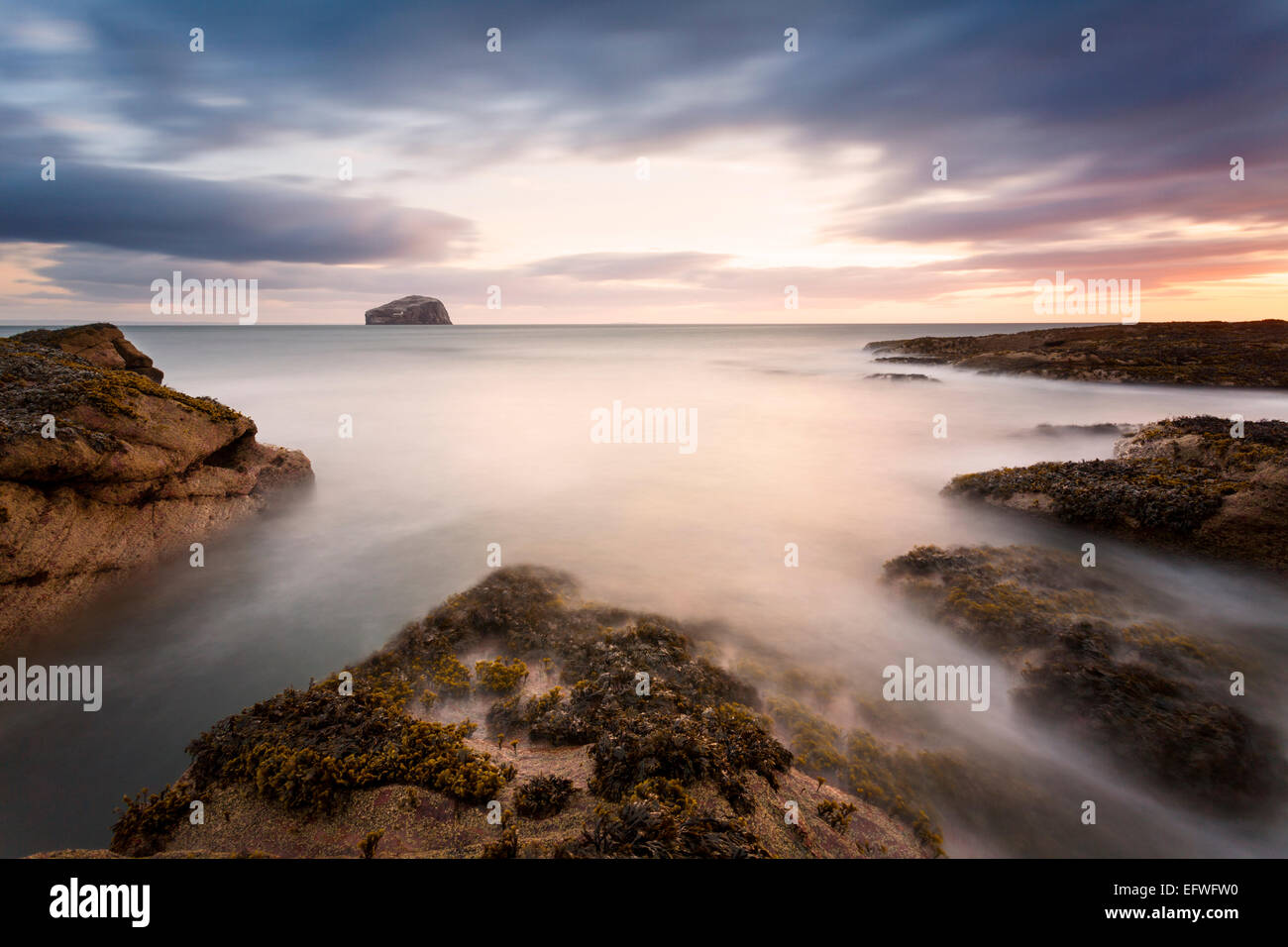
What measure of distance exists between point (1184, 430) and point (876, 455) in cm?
717

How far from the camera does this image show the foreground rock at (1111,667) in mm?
4930

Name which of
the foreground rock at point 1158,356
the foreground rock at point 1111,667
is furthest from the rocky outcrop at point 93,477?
the foreground rock at point 1158,356

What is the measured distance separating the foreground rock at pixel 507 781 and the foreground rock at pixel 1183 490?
8.46m

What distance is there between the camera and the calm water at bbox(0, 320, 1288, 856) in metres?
4.98

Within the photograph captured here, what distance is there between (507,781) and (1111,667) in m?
7.06

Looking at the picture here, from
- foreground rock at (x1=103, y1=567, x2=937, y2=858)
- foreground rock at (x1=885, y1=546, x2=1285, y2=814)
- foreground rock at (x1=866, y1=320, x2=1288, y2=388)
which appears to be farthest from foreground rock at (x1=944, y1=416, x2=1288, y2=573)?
foreground rock at (x1=866, y1=320, x2=1288, y2=388)

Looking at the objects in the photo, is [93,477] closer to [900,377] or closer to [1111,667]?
[1111,667]

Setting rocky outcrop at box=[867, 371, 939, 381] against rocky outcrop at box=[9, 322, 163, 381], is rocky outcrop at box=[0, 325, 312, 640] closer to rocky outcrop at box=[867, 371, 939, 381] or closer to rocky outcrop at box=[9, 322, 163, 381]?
rocky outcrop at box=[9, 322, 163, 381]

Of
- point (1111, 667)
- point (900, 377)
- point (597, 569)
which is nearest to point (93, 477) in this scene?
point (597, 569)

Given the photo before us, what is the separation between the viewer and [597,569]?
355 inches

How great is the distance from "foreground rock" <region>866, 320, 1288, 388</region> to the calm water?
417 cm

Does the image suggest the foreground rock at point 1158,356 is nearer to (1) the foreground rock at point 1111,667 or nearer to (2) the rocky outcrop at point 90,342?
(1) the foreground rock at point 1111,667
